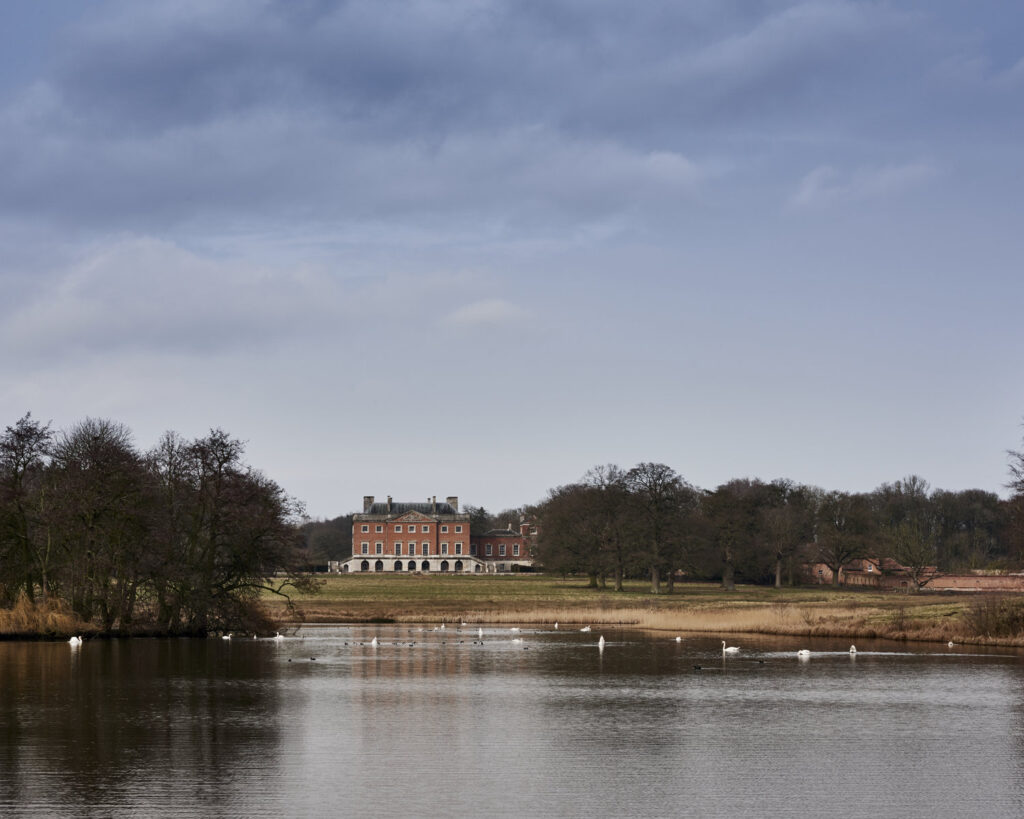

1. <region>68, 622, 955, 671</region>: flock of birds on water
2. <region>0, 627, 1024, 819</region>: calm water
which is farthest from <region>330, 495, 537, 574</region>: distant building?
<region>0, 627, 1024, 819</region>: calm water

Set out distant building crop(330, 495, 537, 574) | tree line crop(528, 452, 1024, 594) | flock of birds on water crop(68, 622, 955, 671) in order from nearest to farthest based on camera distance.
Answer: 1. flock of birds on water crop(68, 622, 955, 671)
2. tree line crop(528, 452, 1024, 594)
3. distant building crop(330, 495, 537, 574)

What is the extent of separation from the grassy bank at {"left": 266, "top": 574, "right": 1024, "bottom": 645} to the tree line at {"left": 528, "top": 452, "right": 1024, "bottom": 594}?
3.14 meters

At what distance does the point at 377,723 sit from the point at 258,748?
417 cm

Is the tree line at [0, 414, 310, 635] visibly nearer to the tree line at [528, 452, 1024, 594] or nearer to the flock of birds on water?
the flock of birds on water

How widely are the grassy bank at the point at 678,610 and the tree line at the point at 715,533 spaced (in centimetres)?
314

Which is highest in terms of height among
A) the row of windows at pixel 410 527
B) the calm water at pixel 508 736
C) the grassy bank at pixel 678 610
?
the row of windows at pixel 410 527

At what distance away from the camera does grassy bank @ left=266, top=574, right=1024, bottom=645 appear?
52.2 meters

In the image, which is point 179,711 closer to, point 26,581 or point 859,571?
point 26,581

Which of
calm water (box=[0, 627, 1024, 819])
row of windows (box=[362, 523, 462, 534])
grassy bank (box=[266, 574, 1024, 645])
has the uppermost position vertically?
row of windows (box=[362, 523, 462, 534])

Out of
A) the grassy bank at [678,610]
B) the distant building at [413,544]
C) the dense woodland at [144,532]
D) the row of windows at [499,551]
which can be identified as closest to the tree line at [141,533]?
the dense woodland at [144,532]

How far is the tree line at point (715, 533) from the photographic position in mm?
102812

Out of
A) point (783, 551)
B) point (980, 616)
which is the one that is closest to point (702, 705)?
point (980, 616)

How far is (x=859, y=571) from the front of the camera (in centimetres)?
13525

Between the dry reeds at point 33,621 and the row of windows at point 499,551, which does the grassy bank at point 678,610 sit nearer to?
the dry reeds at point 33,621
